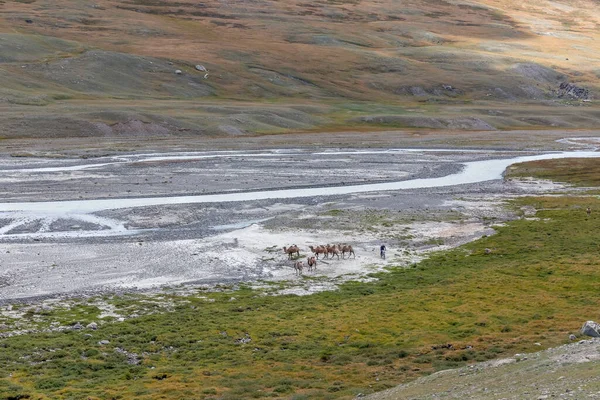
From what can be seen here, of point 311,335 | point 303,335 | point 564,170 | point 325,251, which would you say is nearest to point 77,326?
point 303,335

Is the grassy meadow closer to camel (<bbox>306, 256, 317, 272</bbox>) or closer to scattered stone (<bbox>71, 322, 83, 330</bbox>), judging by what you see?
scattered stone (<bbox>71, 322, 83, 330</bbox>)

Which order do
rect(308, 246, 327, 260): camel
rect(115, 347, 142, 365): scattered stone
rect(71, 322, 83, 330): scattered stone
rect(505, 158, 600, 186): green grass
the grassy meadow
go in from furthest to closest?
rect(505, 158, 600, 186): green grass → rect(308, 246, 327, 260): camel → rect(71, 322, 83, 330): scattered stone → rect(115, 347, 142, 365): scattered stone → the grassy meadow

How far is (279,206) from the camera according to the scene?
64.1 meters

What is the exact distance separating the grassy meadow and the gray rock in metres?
0.90

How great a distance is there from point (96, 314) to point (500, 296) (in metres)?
17.9

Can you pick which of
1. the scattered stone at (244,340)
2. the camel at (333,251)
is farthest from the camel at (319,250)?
the scattered stone at (244,340)

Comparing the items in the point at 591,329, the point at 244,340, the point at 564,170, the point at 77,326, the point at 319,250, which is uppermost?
the point at 591,329

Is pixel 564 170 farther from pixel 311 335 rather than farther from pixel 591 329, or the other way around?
pixel 311 335

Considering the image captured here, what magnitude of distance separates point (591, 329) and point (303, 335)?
1056 centimetres

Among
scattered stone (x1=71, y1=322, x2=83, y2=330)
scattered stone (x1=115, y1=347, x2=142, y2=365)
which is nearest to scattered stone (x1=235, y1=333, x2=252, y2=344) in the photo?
scattered stone (x1=115, y1=347, x2=142, y2=365)

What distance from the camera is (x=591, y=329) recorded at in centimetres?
2928

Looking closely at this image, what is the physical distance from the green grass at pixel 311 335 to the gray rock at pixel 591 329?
2.58 feet

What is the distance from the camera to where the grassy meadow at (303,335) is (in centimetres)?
2648

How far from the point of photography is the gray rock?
29.1 metres
